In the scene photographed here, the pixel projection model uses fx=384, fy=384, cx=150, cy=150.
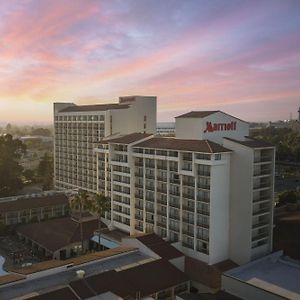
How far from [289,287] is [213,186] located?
1783 cm

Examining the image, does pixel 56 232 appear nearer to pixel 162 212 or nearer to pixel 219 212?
pixel 162 212

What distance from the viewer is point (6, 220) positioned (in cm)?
9225

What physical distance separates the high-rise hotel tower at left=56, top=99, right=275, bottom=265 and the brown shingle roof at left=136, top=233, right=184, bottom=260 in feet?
7.28

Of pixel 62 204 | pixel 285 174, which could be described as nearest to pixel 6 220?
pixel 62 204

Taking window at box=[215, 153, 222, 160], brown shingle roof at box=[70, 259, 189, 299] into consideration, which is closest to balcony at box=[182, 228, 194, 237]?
brown shingle roof at box=[70, 259, 189, 299]

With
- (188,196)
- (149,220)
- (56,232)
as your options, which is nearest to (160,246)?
(149,220)

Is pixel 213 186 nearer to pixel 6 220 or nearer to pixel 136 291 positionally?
pixel 136 291

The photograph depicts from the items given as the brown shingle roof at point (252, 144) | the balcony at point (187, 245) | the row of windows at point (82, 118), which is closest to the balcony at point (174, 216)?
the balcony at point (187, 245)

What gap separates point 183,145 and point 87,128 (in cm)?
4902

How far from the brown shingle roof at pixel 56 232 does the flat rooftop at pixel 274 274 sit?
33344mm

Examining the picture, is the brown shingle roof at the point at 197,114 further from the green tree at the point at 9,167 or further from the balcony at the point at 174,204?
the green tree at the point at 9,167

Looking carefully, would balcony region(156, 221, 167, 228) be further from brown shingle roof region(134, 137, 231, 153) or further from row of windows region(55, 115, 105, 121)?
row of windows region(55, 115, 105, 121)

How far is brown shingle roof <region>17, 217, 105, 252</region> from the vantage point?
74.4m

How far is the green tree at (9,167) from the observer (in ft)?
381
